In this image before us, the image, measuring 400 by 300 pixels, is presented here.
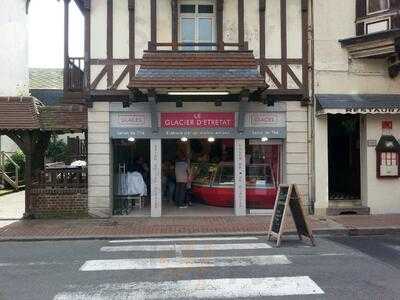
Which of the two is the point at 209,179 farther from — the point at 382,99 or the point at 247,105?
the point at 382,99

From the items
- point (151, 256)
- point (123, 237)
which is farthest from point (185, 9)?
point (151, 256)

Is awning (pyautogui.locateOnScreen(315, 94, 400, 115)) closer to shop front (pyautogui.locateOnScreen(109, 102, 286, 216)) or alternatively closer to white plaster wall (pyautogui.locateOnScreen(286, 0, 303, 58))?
shop front (pyautogui.locateOnScreen(109, 102, 286, 216))

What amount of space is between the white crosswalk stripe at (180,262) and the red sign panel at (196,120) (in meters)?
5.96

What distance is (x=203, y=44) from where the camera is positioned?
14.4 meters

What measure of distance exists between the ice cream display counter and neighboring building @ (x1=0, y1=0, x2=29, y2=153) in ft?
38.0

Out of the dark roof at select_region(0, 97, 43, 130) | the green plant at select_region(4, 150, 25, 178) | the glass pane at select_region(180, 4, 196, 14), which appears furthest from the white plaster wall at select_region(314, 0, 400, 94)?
the green plant at select_region(4, 150, 25, 178)

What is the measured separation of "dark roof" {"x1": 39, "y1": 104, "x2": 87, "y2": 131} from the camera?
14.8 meters

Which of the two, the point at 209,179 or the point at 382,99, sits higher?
the point at 382,99

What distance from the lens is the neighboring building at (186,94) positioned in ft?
48.0

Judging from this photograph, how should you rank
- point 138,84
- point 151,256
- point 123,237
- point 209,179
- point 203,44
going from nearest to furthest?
point 151,256 < point 123,237 < point 138,84 < point 203,44 < point 209,179

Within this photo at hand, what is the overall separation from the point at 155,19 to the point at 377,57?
19.5ft

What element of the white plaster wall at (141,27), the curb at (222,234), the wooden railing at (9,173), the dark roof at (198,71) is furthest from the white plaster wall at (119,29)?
the wooden railing at (9,173)

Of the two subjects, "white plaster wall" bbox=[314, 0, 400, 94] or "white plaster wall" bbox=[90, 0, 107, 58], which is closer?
"white plaster wall" bbox=[90, 0, 107, 58]

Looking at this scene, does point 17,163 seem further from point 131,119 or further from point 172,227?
point 172,227
